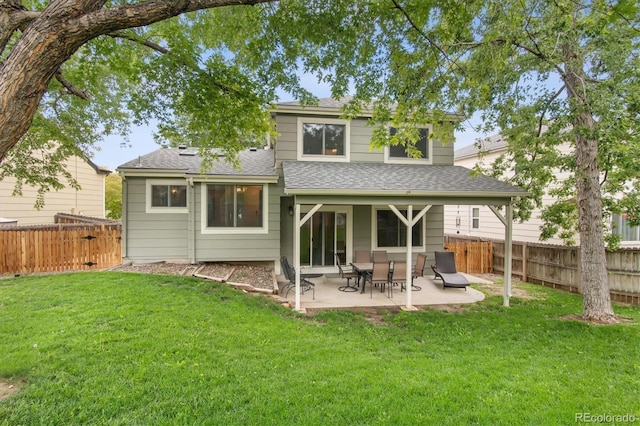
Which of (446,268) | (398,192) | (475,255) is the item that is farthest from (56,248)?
(475,255)

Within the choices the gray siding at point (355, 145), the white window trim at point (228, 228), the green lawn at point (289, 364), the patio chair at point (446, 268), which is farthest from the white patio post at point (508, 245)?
the white window trim at point (228, 228)

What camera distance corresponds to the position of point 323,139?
10312mm

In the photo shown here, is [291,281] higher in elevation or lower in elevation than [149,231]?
lower

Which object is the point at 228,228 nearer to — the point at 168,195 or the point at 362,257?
the point at 168,195

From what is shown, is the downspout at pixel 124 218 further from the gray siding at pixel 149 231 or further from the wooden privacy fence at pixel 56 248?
the wooden privacy fence at pixel 56 248

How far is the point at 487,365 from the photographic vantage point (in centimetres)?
420

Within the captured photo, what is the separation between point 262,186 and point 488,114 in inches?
253

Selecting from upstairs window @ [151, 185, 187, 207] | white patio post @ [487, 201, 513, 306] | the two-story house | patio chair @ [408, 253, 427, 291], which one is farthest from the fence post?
upstairs window @ [151, 185, 187, 207]

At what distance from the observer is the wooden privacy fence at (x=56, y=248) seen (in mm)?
8852

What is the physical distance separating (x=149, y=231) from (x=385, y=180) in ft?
24.6

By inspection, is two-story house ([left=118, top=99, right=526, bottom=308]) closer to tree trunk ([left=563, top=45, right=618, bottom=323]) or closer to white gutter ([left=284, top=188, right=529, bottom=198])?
white gutter ([left=284, top=188, right=529, bottom=198])

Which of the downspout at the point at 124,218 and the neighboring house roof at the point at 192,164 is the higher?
the neighboring house roof at the point at 192,164

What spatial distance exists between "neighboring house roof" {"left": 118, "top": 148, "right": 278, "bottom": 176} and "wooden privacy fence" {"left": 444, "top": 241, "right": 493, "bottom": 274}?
299 inches

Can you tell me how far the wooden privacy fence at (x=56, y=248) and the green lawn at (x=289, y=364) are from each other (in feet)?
9.74
